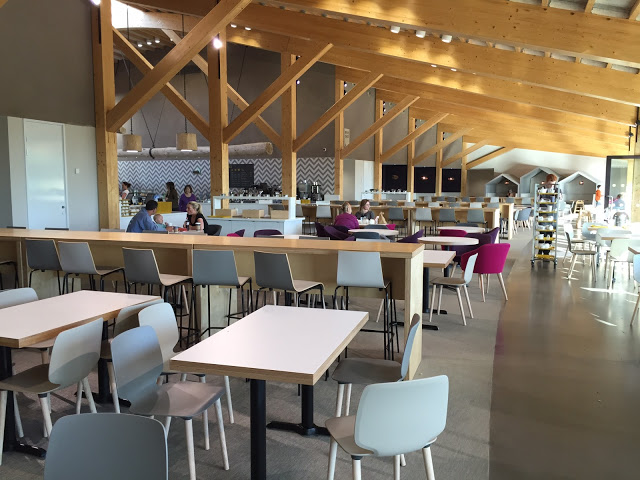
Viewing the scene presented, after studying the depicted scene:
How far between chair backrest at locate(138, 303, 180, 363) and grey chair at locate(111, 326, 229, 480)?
0.67ft

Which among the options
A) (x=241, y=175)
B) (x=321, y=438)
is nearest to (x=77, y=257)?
(x=321, y=438)

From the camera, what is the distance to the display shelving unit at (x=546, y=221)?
10.1 metres

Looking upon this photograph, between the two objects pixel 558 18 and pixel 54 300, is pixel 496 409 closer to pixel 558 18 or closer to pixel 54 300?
pixel 54 300

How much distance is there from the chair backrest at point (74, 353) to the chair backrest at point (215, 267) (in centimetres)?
165

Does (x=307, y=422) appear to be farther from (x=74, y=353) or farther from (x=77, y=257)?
(x=77, y=257)

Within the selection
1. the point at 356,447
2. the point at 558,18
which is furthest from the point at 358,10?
the point at 356,447

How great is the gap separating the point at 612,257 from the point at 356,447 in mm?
7051

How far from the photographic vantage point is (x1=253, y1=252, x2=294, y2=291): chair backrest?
14.3 ft

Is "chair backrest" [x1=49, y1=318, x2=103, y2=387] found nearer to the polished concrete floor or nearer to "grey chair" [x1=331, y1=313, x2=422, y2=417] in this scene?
"grey chair" [x1=331, y1=313, x2=422, y2=417]

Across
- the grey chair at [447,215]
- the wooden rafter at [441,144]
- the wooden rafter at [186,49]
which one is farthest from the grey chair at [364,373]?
the wooden rafter at [441,144]

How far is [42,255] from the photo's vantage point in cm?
521

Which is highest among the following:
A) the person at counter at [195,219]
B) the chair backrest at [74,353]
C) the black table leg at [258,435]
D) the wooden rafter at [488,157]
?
the wooden rafter at [488,157]

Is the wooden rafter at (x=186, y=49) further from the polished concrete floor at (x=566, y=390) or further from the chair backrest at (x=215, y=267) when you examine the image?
the polished concrete floor at (x=566, y=390)

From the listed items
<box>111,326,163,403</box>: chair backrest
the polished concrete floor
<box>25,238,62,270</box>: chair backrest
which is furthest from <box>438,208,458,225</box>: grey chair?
<box>111,326,163,403</box>: chair backrest
